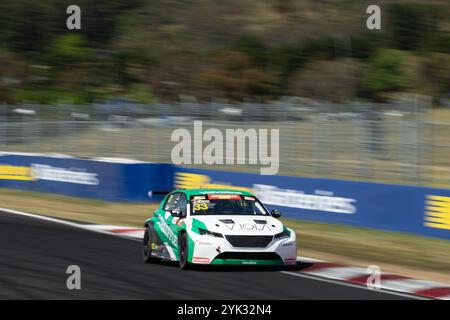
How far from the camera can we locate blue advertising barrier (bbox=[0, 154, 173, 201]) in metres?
25.0

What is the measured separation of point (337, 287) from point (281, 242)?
3.26 ft

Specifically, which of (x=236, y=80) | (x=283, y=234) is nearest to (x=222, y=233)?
(x=283, y=234)

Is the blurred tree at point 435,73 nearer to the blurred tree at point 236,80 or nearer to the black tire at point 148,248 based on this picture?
the blurred tree at point 236,80

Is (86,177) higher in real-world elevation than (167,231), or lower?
lower

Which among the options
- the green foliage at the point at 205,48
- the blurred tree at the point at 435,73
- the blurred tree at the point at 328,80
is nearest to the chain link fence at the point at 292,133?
the blurred tree at the point at 328,80

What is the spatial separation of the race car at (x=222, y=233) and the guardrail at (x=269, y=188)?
17.1 ft

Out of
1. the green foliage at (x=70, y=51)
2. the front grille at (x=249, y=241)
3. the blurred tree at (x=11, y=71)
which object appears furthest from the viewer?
the green foliage at (x=70, y=51)

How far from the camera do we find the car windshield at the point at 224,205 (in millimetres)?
13000

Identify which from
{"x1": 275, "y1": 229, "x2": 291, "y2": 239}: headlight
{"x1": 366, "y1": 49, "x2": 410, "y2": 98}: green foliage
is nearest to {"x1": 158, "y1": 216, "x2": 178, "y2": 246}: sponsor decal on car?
{"x1": 275, "y1": 229, "x2": 291, "y2": 239}: headlight

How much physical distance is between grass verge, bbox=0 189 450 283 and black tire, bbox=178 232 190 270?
3.37 meters

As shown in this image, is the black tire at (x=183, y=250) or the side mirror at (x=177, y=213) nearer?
the black tire at (x=183, y=250)

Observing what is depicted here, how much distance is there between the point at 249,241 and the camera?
39.9 feet

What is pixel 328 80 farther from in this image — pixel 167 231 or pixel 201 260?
pixel 201 260

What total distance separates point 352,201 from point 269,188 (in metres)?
2.95
